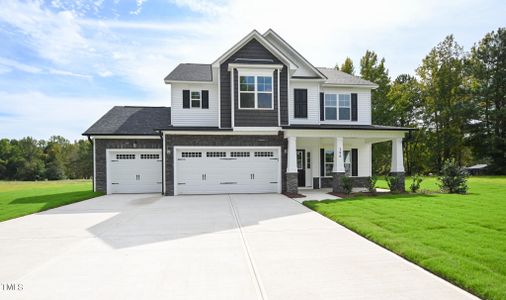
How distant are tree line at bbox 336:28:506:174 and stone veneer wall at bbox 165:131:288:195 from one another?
779 inches

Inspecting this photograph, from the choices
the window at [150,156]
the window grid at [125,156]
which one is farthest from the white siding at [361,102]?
the window grid at [125,156]

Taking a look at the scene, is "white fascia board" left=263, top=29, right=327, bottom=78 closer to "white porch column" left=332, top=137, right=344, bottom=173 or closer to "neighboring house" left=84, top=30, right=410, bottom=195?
"neighboring house" left=84, top=30, right=410, bottom=195

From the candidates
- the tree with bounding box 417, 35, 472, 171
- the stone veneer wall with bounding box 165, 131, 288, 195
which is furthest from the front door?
the tree with bounding box 417, 35, 472, 171

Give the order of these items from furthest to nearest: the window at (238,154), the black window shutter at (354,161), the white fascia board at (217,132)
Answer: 1. the black window shutter at (354,161)
2. the window at (238,154)
3. the white fascia board at (217,132)

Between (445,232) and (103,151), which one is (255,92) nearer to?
(103,151)

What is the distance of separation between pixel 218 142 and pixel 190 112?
102 inches

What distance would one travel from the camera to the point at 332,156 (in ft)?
56.5

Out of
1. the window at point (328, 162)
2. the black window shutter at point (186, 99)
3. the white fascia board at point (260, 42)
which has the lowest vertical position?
the window at point (328, 162)

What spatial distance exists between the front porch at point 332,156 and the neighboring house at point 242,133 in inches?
2.2

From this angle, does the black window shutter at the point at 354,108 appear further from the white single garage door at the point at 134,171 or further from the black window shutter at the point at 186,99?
the white single garage door at the point at 134,171

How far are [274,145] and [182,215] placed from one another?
7037mm

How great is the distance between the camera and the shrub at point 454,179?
13.5 metres

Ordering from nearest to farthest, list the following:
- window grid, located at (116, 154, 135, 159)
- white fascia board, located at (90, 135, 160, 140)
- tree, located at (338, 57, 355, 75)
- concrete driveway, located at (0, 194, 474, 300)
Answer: concrete driveway, located at (0, 194, 474, 300) < white fascia board, located at (90, 135, 160, 140) < window grid, located at (116, 154, 135, 159) < tree, located at (338, 57, 355, 75)

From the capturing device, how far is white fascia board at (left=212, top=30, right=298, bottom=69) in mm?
14516
